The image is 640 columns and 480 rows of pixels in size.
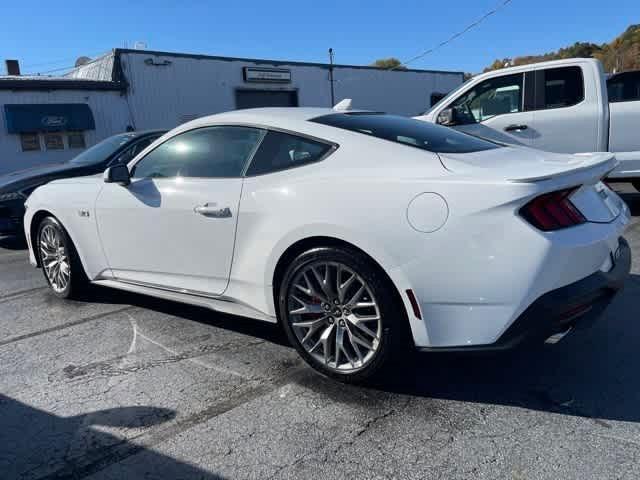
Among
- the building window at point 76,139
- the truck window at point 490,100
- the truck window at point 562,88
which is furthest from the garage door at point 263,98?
the truck window at point 562,88

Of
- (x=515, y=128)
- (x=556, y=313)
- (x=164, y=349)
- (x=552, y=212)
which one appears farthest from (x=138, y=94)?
(x=556, y=313)

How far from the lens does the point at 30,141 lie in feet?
57.1

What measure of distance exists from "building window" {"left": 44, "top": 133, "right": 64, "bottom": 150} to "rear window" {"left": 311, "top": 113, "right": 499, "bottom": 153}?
17.4 meters

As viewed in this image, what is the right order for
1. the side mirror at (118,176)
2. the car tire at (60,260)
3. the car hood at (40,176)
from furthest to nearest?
1. the car hood at (40,176)
2. the car tire at (60,260)
3. the side mirror at (118,176)

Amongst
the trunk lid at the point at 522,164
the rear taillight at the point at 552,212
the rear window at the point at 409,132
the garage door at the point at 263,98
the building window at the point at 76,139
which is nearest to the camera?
the rear taillight at the point at 552,212

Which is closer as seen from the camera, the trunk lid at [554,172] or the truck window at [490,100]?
the trunk lid at [554,172]

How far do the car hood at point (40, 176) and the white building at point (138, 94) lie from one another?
1133 centimetres

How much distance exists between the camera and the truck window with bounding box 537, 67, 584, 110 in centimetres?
643

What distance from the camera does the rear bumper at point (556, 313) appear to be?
2278 millimetres

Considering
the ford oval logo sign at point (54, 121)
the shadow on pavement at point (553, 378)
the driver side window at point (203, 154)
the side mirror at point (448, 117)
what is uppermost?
the ford oval logo sign at point (54, 121)

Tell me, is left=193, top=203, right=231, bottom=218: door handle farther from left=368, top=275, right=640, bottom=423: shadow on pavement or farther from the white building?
the white building

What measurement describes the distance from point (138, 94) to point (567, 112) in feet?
56.0

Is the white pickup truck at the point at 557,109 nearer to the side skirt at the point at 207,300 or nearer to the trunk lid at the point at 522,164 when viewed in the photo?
the trunk lid at the point at 522,164

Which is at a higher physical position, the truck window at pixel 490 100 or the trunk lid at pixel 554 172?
the truck window at pixel 490 100
